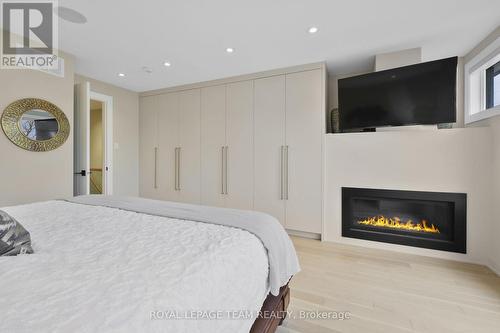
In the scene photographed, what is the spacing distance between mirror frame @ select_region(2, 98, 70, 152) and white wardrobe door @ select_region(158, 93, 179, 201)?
152 cm

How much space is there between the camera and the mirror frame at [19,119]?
227cm

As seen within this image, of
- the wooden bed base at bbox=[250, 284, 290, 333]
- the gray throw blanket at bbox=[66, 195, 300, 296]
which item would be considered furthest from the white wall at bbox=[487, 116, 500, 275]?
the wooden bed base at bbox=[250, 284, 290, 333]

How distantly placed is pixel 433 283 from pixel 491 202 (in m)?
1.10

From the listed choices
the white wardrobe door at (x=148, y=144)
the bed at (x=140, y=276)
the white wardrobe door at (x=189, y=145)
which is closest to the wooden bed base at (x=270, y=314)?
the bed at (x=140, y=276)

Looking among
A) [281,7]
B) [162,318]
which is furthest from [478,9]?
[162,318]

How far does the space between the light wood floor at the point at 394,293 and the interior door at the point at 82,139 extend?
112 inches

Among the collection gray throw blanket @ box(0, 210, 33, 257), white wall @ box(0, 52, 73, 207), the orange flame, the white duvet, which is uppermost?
white wall @ box(0, 52, 73, 207)

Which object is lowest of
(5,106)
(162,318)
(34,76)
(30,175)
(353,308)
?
(353,308)

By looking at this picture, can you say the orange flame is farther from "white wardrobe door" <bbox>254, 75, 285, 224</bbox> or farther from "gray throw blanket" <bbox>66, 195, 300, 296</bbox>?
"gray throw blanket" <bbox>66, 195, 300, 296</bbox>

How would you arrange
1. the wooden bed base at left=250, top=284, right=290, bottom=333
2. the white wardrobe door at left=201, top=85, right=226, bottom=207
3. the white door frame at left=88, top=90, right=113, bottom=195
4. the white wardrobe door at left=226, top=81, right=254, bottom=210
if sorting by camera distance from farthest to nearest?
the white door frame at left=88, top=90, right=113, bottom=195
the white wardrobe door at left=201, top=85, right=226, bottom=207
the white wardrobe door at left=226, top=81, right=254, bottom=210
the wooden bed base at left=250, top=284, right=290, bottom=333

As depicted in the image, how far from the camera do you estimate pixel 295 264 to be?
146cm

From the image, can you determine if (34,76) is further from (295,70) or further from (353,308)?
(353,308)

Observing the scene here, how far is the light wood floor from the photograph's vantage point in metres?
1.48

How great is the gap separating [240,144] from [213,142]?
495mm
